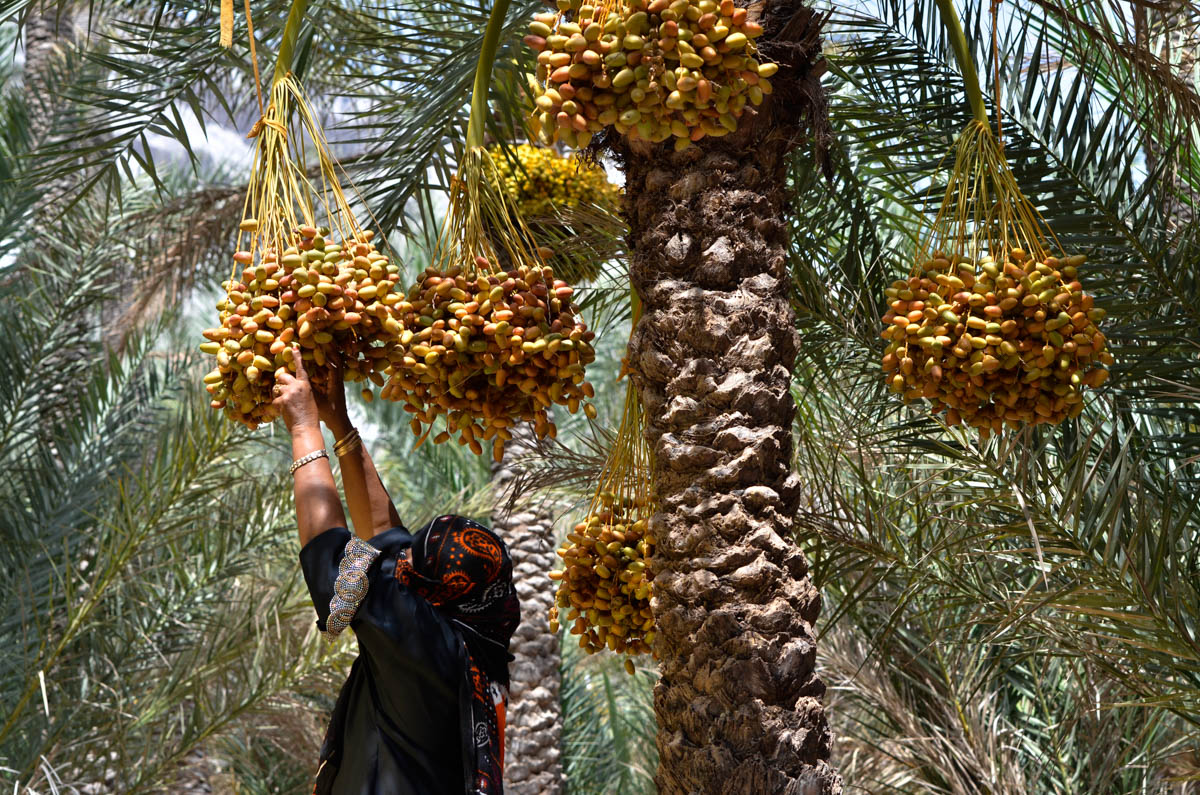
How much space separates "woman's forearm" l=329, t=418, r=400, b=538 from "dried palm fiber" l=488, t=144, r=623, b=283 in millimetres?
1370

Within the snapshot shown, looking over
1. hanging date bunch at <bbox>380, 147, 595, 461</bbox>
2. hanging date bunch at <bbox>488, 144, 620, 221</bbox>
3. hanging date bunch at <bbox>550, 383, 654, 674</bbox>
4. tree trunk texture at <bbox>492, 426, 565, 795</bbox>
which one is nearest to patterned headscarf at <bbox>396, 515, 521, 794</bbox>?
hanging date bunch at <bbox>550, 383, 654, 674</bbox>

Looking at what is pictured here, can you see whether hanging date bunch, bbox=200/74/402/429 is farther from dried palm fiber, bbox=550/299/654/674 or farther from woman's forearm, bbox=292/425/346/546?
dried palm fiber, bbox=550/299/654/674

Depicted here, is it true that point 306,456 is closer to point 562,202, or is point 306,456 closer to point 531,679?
point 562,202

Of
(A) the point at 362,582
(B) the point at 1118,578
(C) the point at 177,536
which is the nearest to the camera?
(A) the point at 362,582

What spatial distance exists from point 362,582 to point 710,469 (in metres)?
0.66

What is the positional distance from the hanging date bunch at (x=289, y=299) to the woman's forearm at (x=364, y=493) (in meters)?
0.22

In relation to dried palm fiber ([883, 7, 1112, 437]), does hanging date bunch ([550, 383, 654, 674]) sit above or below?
below

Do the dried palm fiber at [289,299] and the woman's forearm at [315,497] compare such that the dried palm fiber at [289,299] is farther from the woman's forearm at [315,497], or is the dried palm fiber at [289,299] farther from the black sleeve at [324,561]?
the black sleeve at [324,561]

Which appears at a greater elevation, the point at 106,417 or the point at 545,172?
the point at 545,172

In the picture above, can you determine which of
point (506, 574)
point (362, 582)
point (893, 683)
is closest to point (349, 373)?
point (362, 582)

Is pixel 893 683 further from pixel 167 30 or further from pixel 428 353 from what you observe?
pixel 167 30

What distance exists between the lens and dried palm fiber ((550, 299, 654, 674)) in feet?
7.89

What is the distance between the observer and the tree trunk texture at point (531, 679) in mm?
6961

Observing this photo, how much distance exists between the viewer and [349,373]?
1.98 m
